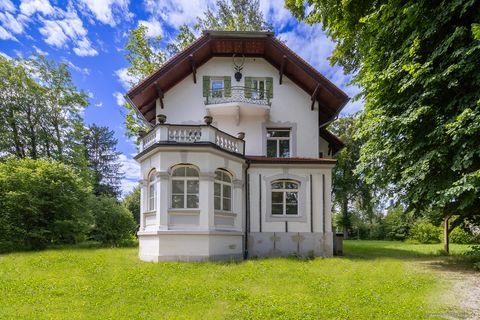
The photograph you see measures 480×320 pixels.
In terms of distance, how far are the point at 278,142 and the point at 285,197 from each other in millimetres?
3074

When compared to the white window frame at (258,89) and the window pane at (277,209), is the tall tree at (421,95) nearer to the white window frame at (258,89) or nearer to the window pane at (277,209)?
the window pane at (277,209)

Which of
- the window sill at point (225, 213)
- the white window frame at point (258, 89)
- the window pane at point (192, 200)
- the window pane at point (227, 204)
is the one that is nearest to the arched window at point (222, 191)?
the window pane at point (227, 204)

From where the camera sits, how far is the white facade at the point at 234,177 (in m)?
13.2

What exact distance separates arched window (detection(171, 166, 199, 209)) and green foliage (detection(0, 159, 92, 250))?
7889 mm

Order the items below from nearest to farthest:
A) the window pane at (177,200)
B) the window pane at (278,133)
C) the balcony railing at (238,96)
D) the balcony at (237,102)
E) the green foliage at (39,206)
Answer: the window pane at (177,200), the balcony at (237,102), the balcony railing at (238,96), the green foliage at (39,206), the window pane at (278,133)

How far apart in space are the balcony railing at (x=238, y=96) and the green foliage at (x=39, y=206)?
929 centimetres

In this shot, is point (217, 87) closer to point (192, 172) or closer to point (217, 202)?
point (192, 172)

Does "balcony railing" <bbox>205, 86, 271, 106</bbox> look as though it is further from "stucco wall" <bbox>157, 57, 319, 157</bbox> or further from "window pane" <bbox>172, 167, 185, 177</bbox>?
"window pane" <bbox>172, 167, 185, 177</bbox>

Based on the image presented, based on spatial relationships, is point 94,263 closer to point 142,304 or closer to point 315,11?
point 142,304

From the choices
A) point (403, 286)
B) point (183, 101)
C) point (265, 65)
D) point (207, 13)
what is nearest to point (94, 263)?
point (183, 101)

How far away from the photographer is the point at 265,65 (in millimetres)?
17609

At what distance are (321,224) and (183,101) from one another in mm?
9226

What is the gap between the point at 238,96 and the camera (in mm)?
16844

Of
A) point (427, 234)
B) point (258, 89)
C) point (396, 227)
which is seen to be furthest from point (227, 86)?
point (396, 227)
